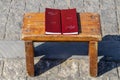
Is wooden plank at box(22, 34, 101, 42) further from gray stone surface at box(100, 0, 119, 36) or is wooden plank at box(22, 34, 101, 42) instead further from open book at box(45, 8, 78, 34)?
gray stone surface at box(100, 0, 119, 36)

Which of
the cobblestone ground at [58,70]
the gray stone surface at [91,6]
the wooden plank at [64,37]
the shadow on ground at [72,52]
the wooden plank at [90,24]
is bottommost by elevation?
the cobblestone ground at [58,70]

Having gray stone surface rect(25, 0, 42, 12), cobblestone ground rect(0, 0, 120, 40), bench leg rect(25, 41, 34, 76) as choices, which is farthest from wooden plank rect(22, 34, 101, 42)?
gray stone surface rect(25, 0, 42, 12)

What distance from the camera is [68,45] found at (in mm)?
6051

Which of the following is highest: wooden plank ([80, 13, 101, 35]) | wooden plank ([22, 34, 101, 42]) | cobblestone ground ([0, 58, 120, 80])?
wooden plank ([80, 13, 101, 35])

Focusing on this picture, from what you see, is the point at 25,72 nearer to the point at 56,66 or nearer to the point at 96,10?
the point at 56,66

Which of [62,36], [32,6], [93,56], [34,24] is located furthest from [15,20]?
[93,56]

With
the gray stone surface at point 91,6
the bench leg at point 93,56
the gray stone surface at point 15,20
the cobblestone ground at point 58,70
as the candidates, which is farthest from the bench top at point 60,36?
the gray stone surface at point 91,6

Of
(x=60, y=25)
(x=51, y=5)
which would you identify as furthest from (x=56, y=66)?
(x=51, y=5)

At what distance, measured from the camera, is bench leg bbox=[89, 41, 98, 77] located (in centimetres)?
506

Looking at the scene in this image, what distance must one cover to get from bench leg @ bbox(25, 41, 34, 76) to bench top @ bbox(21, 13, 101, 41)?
0.38 feet

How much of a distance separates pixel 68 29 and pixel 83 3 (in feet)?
6.35

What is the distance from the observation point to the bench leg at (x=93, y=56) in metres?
5.06

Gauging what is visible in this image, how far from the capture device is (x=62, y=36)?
16.3ft

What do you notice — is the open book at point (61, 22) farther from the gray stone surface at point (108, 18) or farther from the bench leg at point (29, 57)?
the gray stone surface at point (108, 18)
